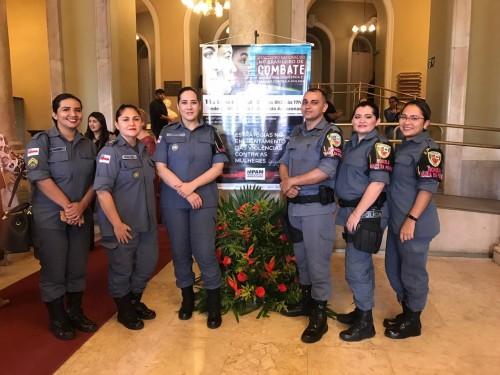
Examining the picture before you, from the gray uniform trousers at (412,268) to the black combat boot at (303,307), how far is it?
0.61 metres

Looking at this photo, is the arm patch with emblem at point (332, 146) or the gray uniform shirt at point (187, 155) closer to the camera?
the arm patch with emblem at point (332, 146)

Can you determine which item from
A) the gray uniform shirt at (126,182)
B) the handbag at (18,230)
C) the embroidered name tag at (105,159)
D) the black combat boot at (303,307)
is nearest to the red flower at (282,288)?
the black combat boot at (303,307)

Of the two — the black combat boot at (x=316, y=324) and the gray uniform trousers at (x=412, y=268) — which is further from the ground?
the gray uniform trousers at (x=412, y=268)

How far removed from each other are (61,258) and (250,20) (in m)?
2.38

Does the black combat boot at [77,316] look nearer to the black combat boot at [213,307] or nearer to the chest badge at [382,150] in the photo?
the black combat boot at [213,307]

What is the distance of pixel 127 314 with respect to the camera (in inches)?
110

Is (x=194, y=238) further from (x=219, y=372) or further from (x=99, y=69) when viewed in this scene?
(x=99, y=69)

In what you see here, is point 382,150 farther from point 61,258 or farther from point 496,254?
point 496,254

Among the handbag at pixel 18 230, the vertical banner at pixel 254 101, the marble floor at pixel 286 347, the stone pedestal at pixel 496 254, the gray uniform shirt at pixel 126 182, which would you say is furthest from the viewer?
the stone pedestal at pixel 496 254

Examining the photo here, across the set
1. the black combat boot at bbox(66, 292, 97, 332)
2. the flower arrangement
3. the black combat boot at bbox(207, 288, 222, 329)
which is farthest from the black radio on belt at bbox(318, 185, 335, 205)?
the black combat boot at bbox(66, 292, 97, 332)

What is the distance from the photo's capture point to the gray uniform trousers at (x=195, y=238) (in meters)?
2.79

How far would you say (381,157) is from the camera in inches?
97.0

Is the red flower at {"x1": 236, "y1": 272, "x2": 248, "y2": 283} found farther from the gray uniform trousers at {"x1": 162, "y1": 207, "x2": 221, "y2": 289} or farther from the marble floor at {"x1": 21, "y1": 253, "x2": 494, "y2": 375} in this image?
the marble floor at {"x1": 21, "y1": 253, "x2": 494, "y2": 375}

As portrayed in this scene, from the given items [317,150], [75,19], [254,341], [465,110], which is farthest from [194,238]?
[75,19]
